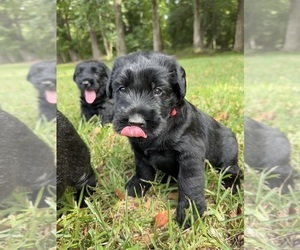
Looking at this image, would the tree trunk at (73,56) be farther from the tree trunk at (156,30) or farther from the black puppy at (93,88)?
the tree trunk at (156,30)

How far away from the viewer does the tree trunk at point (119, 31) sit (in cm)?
158

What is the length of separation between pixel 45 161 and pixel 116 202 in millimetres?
607

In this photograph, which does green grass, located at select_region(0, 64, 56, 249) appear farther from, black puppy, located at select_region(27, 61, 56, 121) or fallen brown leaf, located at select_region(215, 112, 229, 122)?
fallen brown leaf, located at select_region(215, 112, 229, 122)

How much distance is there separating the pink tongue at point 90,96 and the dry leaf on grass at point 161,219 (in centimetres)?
104

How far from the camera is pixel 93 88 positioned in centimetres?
257

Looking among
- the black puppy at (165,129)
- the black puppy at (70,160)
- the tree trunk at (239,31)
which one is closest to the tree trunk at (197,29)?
the tree trunk at (239,31)

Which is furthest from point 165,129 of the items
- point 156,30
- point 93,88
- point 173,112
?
point 93,88

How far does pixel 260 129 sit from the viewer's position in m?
0.98

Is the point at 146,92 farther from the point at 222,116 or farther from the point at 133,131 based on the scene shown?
the point at 222,116

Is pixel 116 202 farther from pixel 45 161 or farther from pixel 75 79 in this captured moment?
pixel 75 79

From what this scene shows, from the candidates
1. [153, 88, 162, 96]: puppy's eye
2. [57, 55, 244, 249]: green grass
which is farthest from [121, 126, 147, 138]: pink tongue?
[57, 55, 244, 249]: green grass

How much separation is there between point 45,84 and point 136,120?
39 centimetres

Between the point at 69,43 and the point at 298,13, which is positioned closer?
the point at 298,13

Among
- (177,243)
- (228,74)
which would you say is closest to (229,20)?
(228,74)
